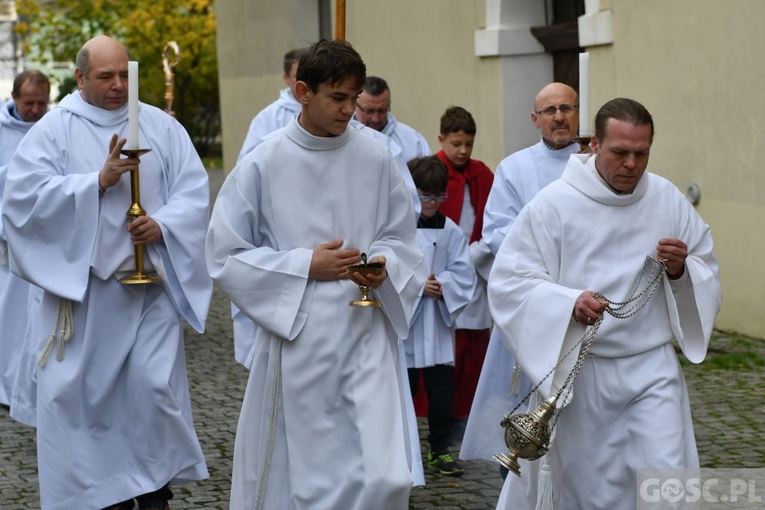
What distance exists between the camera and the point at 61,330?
6418 mm

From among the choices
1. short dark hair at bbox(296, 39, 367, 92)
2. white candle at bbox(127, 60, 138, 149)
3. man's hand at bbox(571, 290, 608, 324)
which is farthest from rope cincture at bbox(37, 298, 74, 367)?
man's hand at bbox(571, 290, 608, 324)

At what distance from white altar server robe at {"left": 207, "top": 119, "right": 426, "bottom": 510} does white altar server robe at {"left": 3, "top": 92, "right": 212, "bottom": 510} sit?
1208mm

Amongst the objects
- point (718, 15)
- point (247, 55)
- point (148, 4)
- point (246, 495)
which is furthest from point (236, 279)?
point (148, 4)

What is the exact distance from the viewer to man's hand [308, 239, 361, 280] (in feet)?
16.7

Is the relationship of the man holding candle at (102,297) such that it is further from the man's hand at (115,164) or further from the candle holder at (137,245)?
the man's hand at (115,164)

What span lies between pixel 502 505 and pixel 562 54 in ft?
28.1

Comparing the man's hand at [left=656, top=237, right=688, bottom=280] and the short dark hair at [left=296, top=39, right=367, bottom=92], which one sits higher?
the short dark hair at [left=296, top=39, right=367, bottom=92]

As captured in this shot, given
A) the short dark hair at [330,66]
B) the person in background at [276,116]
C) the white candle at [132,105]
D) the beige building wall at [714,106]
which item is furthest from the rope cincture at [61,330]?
the beige building wall at [714,106]

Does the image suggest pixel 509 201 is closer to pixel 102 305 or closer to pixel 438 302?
pixel 438 302

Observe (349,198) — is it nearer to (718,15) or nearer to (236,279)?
(236,279)

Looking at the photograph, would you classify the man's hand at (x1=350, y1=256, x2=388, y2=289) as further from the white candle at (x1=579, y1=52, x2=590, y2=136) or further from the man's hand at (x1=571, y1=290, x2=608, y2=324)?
the white candle at (x1=579, y1=52, x2=590, y2=136)

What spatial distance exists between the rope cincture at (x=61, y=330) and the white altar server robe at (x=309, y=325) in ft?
4.54

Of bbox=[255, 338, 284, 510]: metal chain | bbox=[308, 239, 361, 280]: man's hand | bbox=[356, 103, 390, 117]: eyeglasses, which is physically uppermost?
bbox=[356, 103, 390, 117]: eyeglasses

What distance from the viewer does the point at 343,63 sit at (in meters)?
5.04
